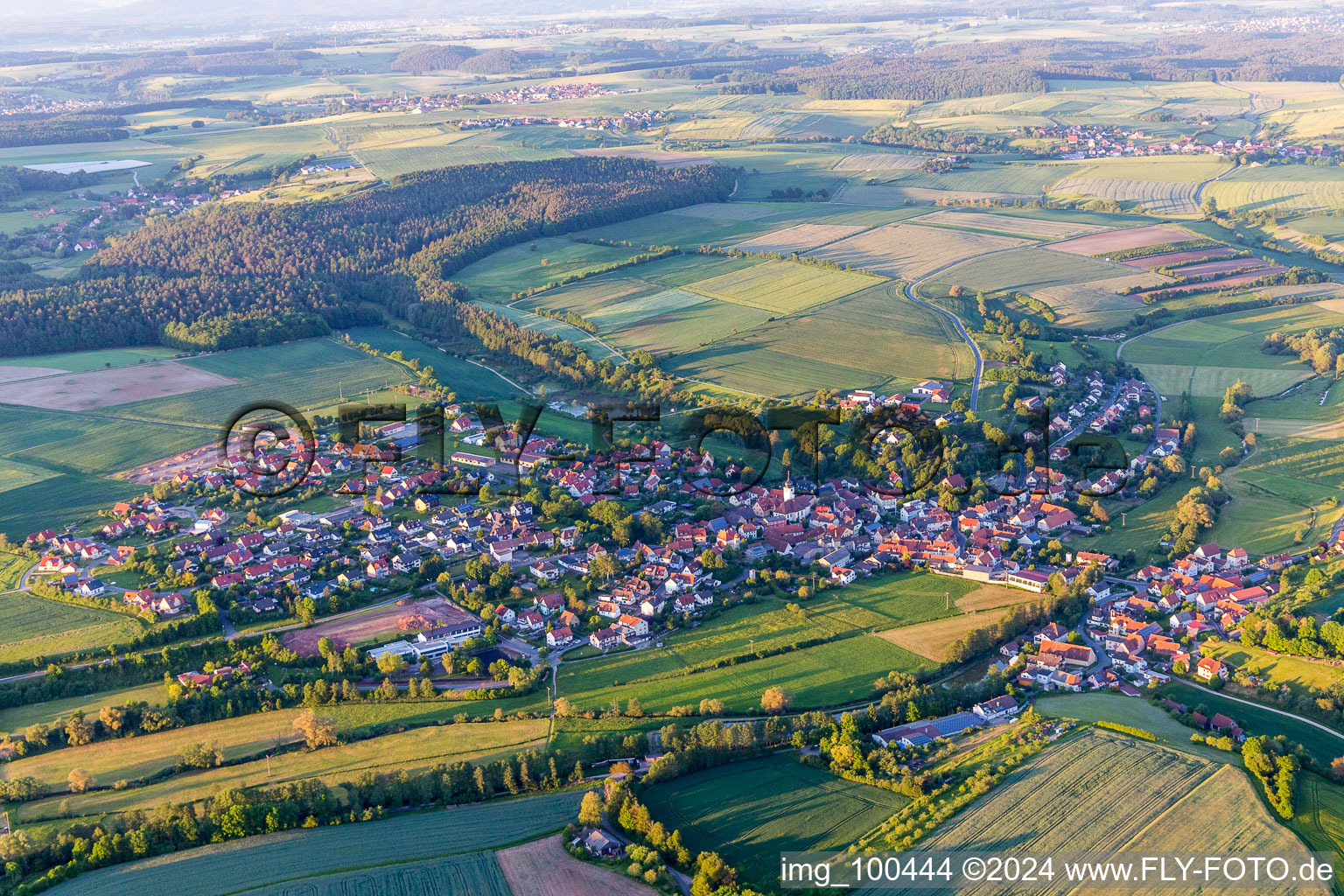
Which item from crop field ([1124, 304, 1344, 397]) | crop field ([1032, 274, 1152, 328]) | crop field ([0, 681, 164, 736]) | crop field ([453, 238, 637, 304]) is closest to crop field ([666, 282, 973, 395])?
crop field ([1032, 274, 1152, 328])

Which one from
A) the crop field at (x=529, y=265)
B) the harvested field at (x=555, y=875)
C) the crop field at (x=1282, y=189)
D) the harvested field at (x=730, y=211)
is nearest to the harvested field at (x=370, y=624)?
the harvested field at (x=555, y=875)

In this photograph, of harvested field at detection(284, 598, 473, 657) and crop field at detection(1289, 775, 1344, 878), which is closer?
crop field at detection(1289, 775, 1344, 878)

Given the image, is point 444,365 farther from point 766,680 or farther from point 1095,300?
point 1095,300

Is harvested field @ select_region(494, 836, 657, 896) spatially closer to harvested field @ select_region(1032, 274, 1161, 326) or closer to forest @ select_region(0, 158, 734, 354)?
forest @ select_region(0, 158, 734, 354)

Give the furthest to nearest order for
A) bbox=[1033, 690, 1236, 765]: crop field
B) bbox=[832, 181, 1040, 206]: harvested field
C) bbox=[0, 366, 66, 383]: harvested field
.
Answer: bbox=[832, 181, 1040, 206]: harvested field → bbox=[0, 366, 66, 383]: harvested field → bbox=[1033, 690, 1236, 765]: crop field

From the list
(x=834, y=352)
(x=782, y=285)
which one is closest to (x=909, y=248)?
(x=782, y=285)

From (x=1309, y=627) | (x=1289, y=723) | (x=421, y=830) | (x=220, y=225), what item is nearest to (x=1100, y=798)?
(x=1289, y=723)

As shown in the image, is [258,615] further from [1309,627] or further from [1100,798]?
[1309,627]
